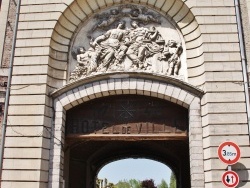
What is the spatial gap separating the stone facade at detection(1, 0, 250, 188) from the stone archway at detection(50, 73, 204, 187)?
25mm

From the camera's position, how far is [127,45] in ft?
34.9

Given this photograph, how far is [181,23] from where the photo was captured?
10.6 meters

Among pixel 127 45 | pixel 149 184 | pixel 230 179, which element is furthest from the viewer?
pixel 149 184

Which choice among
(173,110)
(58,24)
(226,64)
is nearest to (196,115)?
(173,110)

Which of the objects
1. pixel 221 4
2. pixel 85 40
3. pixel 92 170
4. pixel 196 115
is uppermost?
pixel 221 4

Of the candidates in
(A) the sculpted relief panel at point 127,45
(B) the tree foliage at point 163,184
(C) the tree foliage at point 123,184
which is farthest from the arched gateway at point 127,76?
(C) the tree foliage at point 123,184

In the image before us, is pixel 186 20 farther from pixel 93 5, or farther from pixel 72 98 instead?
pixel 72 98

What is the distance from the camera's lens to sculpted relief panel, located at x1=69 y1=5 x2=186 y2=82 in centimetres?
1039

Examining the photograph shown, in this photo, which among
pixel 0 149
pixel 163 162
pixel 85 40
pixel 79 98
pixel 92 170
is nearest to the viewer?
pixel 0 149

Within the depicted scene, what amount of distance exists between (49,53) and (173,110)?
3690 millimetres

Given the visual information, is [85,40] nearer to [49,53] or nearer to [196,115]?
[49,53]

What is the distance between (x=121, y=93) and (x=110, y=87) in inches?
13.9

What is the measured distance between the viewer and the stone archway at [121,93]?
31.4ft

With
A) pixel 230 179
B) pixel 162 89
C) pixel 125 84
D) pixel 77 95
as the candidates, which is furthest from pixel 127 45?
pixel 230 179
